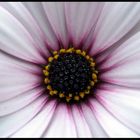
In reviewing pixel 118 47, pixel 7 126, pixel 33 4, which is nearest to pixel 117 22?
pixel 118 47

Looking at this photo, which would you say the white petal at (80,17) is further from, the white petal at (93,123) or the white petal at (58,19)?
the white petal at (93,123)

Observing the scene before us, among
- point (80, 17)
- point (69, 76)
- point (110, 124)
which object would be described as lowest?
point (110, 124)

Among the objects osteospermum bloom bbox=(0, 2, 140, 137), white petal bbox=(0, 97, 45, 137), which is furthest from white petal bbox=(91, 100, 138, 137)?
white petal bbox=(0, 97, 45, 137)

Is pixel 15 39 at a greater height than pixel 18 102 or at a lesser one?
greater

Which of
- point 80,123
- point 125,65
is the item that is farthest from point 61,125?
point 125,65

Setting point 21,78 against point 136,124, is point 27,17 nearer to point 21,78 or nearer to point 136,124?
point 21,78

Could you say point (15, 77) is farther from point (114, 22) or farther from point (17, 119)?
point (114, 22)

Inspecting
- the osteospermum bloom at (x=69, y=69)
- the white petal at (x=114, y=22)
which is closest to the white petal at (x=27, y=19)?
the osteospermum bloom at (x=69, y=69)
